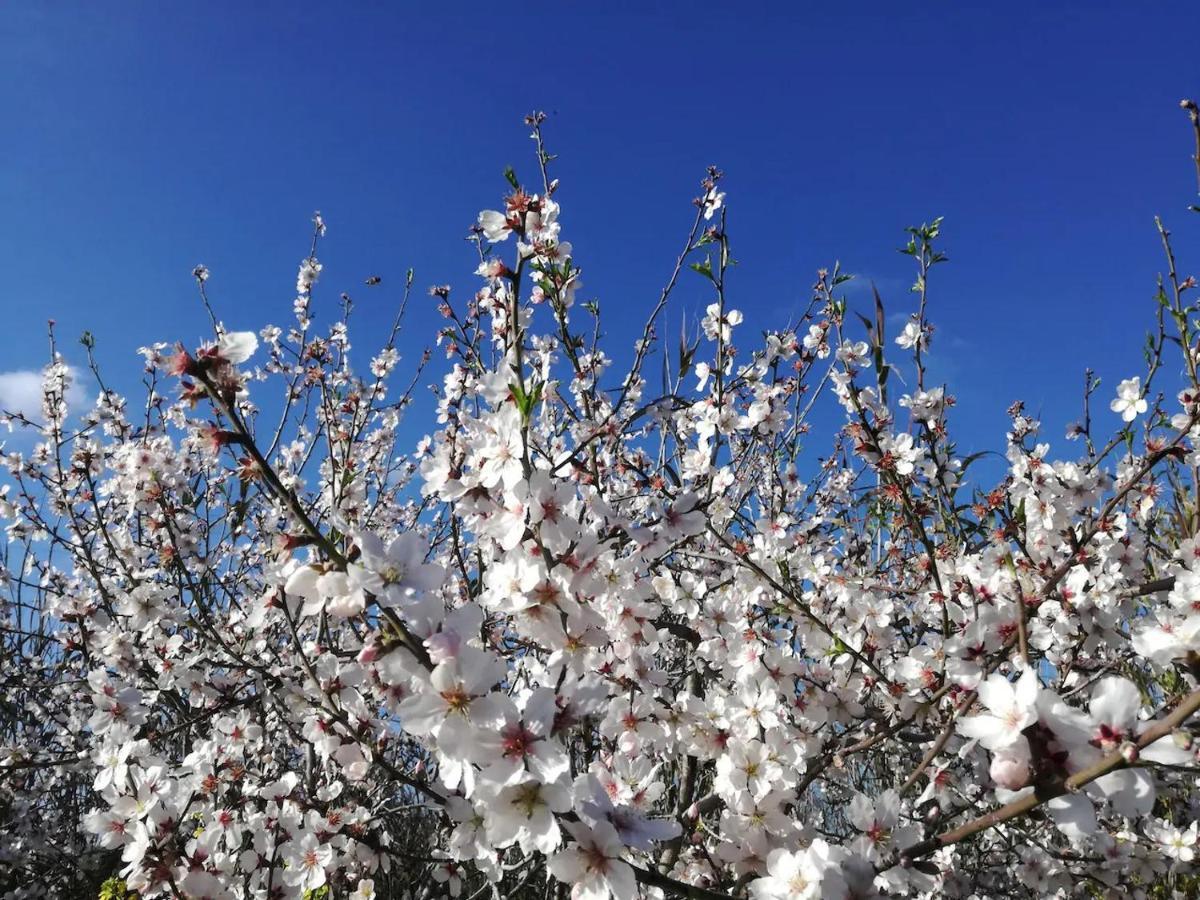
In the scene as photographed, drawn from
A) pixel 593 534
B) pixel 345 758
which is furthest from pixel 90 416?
pixel 593 534

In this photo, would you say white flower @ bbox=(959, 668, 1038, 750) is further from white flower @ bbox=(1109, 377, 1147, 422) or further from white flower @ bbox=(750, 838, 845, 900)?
white flower @ bbox=(1109, 377, 1147, 422)

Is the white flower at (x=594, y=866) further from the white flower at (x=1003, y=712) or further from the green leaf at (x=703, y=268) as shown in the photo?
the green leaf at (x=703, y=268)

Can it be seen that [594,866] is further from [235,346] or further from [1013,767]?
[235,346]

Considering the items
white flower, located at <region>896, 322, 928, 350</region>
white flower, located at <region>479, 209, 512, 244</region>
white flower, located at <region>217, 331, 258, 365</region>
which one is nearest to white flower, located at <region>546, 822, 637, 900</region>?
white flower, located at <region>217, 331, 258, 365</region>

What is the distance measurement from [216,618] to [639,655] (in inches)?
161

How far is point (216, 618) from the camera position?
529 cm

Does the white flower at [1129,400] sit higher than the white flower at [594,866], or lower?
higher

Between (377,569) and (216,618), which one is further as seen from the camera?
(216,618)

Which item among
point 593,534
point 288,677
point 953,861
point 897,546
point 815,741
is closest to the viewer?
point 593,534

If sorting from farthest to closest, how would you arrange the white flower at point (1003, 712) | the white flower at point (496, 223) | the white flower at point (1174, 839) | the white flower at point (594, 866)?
the white flower at point (1174, 839), the white flower at point (496, 223), the white flower at point (594, 866), the white flower at point (1003, 712)

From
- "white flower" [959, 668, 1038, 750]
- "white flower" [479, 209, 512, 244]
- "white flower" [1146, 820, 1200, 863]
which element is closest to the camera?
"white flower" [959, 668, 1038, 750]

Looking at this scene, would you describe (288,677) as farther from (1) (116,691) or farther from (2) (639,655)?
(2) (639,655)

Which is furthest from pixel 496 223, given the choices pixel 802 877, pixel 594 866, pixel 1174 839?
pixel 1174 839

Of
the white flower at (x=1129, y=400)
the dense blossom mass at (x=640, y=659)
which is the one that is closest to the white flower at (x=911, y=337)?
the dense blossom mass at (x=640, y=659)
